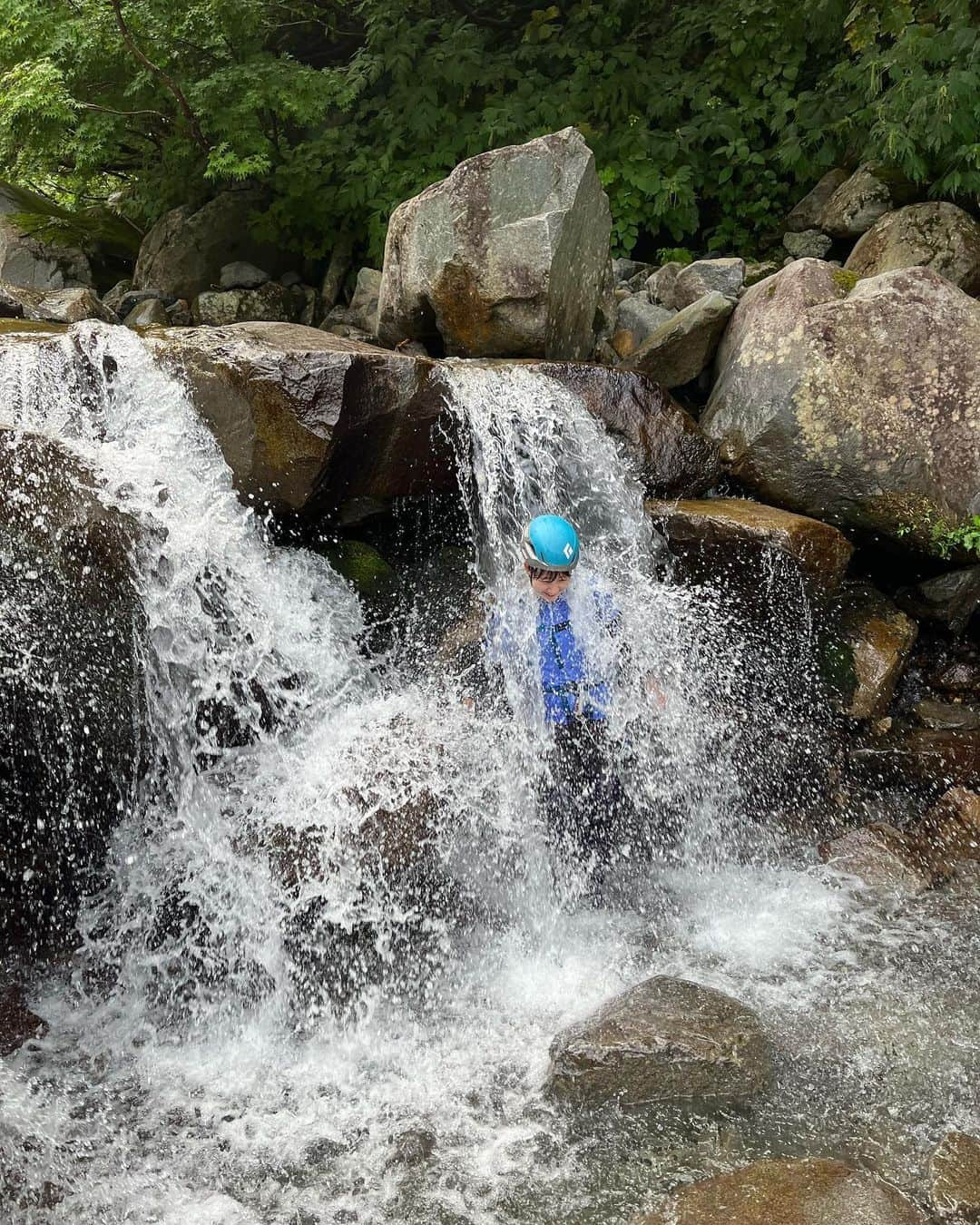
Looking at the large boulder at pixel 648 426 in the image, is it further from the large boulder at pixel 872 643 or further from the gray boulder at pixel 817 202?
the gray boulder at pixel 817 202

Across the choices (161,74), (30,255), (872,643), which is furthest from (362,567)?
(30,255)

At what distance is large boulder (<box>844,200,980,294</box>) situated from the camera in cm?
830

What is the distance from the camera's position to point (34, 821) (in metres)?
4.54

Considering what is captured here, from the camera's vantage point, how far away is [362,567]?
20.7ft

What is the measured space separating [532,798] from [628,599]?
1.45 meters

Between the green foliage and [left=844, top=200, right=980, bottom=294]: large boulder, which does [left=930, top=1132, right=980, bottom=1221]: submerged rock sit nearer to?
[left=844, top=200, right=980, bottom=294]: large boulder

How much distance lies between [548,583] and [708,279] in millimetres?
4853

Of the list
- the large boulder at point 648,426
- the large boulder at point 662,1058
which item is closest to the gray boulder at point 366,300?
the large boulder at point 648,426

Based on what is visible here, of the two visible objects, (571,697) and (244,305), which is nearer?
(571,697)

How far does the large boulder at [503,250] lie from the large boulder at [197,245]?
431 cm

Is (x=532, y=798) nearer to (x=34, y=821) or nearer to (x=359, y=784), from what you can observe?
(x=359, y=784)

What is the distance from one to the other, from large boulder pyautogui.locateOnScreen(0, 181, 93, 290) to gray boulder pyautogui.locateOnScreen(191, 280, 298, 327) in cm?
175

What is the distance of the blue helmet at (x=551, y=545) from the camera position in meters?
4.67

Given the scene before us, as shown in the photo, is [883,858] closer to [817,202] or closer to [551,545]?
[551,545]
